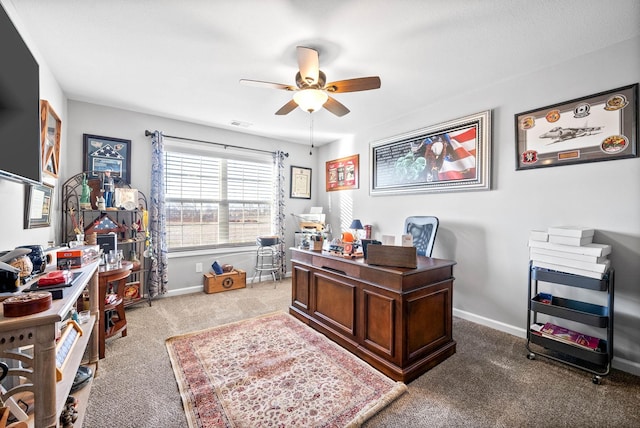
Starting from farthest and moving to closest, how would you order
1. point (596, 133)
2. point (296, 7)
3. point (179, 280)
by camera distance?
point (179, 280), point (596, 133), point (296, 7)

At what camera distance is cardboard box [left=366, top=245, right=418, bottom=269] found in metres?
1.98

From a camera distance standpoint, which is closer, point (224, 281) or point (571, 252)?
point (571, 252)

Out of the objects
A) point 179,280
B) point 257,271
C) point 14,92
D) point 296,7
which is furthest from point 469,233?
point 179,280

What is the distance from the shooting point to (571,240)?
2.07 metres

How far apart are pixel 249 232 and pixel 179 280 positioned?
4.30 ft

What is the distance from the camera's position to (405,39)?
6.84ft

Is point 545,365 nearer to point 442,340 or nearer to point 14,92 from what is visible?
point 442,340

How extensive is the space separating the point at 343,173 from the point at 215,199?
225 centimetres

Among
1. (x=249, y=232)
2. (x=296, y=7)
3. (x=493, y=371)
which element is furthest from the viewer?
(x=249, y=232)

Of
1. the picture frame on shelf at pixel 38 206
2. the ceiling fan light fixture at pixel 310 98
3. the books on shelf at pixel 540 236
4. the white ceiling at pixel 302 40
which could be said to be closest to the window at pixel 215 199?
the white ceiling at pixel 302 40

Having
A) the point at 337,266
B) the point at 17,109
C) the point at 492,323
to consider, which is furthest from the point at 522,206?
the point at 17,109

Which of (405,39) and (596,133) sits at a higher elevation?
(405,39)

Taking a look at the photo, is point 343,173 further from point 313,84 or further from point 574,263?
point 574,263

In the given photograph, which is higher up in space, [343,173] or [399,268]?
[343,173]
